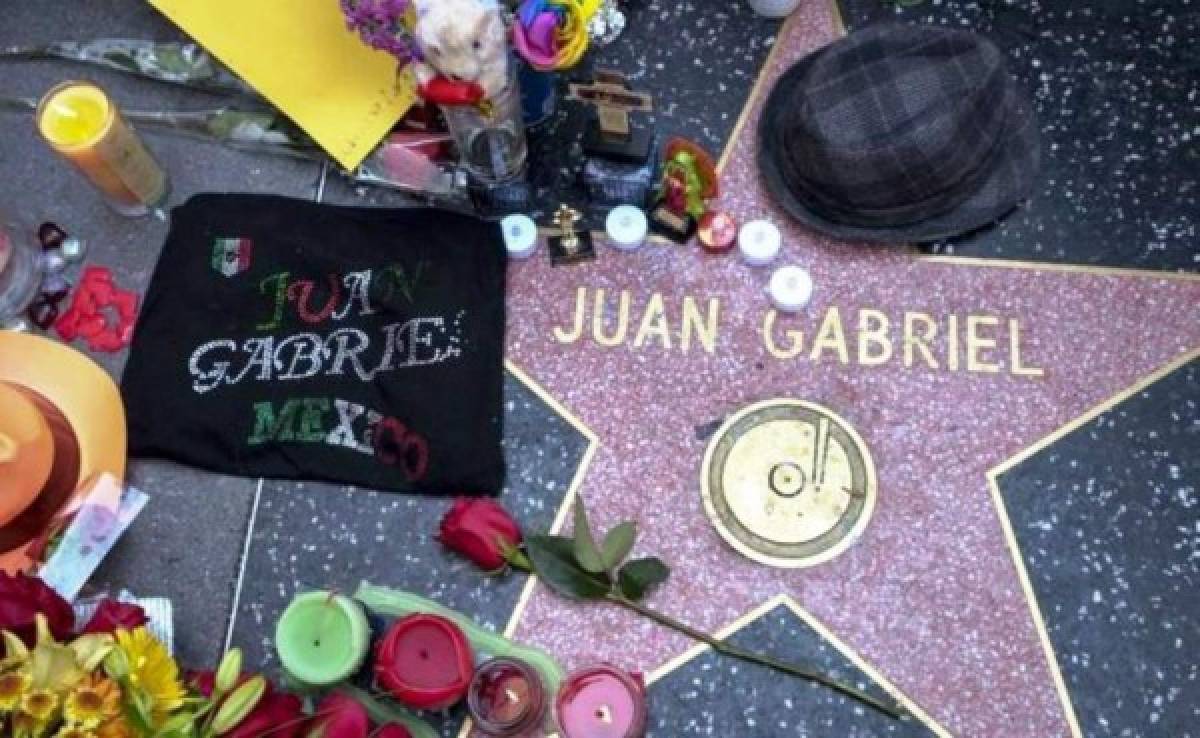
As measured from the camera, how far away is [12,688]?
639mm

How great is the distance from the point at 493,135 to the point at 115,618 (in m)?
0.45

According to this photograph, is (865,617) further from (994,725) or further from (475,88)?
(475,88)

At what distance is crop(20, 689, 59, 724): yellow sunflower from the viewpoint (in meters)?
0.64

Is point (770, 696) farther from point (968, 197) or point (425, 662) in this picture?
point (968, 197)

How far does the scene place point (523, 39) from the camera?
0.91 meters

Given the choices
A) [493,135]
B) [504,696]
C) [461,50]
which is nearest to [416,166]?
[493,135]

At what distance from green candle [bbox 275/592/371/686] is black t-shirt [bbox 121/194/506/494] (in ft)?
0.38

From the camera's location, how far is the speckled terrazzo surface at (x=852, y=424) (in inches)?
36.7

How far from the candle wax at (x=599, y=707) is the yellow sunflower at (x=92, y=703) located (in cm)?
33

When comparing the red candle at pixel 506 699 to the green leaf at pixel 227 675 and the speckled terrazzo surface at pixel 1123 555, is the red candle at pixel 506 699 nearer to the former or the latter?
the green leaf at pixel 227 675

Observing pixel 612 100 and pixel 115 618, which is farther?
pixel 612 100

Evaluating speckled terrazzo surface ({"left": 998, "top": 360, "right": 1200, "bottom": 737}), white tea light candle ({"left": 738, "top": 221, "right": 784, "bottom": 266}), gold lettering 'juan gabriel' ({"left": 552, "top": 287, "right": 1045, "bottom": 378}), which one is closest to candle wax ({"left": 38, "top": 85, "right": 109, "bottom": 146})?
gold lettering 'juan gabriel' ({"left": 552, "top": 287, "right": 1045, "bottom": 378})

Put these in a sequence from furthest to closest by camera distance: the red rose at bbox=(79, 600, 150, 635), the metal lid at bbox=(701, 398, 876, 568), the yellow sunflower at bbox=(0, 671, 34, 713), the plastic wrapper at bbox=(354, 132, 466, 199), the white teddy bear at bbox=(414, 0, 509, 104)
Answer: the plastic wrapper at bbox=(354, 132, 466, 199), the metal lid at bbox=(701, 398, 876, 568), the white teddy bear at bbox=(414, 0, 509, 104), the red rose at bbox=(79, 600, 150, 635), the yellow sunflower at bbox=(0, 671, 34, 713)

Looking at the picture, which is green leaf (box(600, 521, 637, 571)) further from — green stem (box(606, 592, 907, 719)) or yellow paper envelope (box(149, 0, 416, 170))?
yellow paper envelope (box(149, 0, 416, 170))
